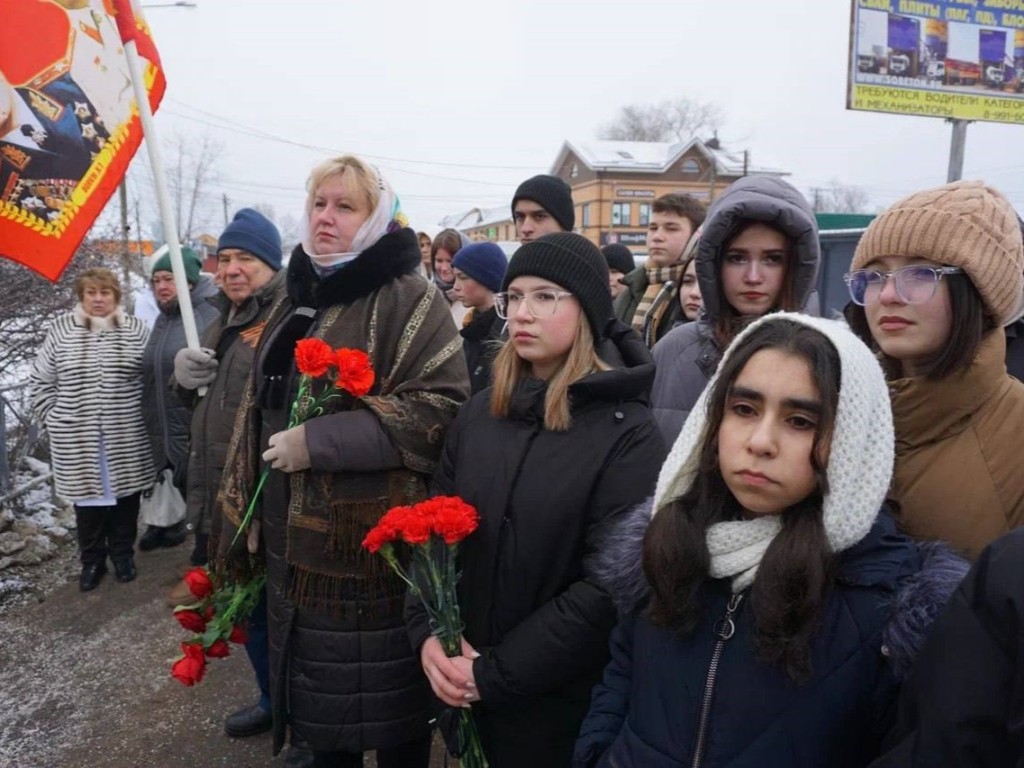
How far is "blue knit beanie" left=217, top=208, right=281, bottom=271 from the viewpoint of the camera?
312 centimetres

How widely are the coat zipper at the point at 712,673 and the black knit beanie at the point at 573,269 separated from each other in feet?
3.02

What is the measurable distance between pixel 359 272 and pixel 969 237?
1658 millimetres

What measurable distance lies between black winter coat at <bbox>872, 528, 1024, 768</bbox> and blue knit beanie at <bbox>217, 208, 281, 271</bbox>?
115 inches

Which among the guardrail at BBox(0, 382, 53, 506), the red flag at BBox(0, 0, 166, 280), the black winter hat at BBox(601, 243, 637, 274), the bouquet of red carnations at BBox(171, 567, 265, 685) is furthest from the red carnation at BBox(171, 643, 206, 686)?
the black winter hat at BBox(601, 243, 637, 274)

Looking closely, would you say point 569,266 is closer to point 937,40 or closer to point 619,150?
point 937,40

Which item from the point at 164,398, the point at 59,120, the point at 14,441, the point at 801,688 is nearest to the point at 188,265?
the point at 164,398

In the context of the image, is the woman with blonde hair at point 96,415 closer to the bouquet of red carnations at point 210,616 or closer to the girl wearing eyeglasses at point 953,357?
the bouquet of red carnations at point 210,616

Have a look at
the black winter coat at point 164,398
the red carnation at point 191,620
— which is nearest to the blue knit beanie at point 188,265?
the black winter coat at point 164,398

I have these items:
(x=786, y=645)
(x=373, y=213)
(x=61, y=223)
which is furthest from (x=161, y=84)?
(x=786, y=645)

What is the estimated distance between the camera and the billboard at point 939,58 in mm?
12781

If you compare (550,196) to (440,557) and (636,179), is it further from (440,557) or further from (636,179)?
(636,179)

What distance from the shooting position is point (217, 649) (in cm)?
254

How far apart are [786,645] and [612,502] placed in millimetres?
606

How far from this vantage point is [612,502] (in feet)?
5.67
